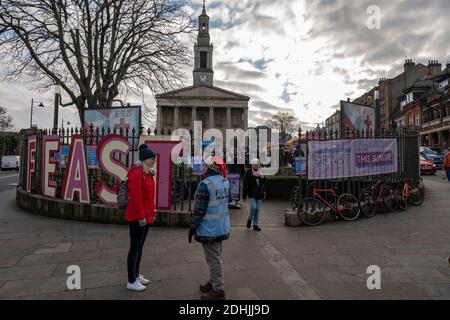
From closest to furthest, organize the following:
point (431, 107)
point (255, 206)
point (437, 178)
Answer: point (255, 206) < point (437, 178) < point (431, 107)

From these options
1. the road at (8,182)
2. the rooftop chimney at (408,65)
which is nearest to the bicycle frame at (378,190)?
the road at (8,182)

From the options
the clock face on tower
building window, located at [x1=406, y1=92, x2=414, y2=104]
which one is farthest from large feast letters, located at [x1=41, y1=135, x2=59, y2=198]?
the clock face on tower

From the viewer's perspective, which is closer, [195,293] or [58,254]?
[195,293]

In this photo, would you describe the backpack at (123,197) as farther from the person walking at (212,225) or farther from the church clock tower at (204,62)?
the church clock tower at (204,62)

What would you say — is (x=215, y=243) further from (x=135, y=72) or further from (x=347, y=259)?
(x=135, y=72)

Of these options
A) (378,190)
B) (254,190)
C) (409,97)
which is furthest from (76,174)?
(409,97)

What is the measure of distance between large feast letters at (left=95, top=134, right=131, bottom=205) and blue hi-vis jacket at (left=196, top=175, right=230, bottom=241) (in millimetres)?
5350

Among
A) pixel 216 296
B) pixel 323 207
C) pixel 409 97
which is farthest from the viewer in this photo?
pixel 409 97

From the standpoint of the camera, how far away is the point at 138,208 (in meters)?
4.14

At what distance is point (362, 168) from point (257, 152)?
44.5 feet

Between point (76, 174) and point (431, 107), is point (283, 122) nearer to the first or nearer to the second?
point (431, 107)

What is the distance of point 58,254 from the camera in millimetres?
5871

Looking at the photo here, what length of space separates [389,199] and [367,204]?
1.17 meters
